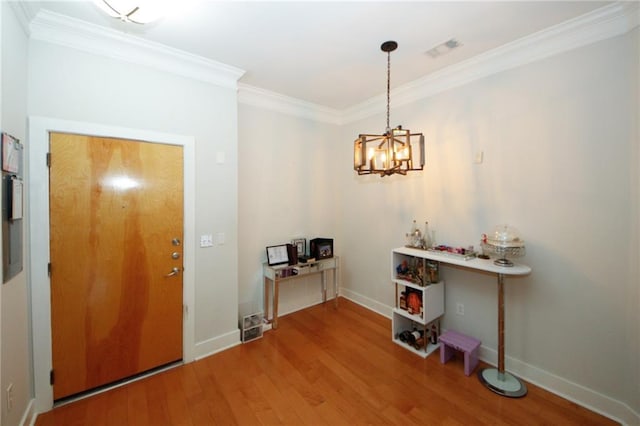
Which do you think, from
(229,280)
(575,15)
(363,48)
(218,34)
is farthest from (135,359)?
(575,15)

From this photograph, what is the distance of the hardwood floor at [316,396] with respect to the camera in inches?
72.2

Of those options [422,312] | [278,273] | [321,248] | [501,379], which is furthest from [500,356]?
[278,273]

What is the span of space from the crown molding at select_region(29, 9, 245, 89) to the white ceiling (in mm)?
58

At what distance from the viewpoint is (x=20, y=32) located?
5.55ft

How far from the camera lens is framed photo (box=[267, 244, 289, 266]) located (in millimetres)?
3260

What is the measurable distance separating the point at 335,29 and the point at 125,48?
5.84 ft

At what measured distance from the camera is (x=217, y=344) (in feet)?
8.76

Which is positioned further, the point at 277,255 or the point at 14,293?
the point at 277,255

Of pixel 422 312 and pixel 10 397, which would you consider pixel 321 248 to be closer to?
pixel 422 312

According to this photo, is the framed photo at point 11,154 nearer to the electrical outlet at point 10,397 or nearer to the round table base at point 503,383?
the electrical outlet at point 10,397

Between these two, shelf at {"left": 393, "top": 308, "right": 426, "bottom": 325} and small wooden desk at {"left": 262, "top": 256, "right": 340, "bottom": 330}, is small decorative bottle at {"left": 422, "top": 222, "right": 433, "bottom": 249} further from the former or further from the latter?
small wooden desk at {"left": 262, "top": 256, "right": 340, "bottom": 330}

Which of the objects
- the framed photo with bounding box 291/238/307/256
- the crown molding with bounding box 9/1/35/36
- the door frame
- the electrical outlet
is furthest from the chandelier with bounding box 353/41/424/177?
the electrical outlet

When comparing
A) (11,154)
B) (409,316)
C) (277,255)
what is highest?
(11,154)

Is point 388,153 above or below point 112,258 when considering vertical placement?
above
